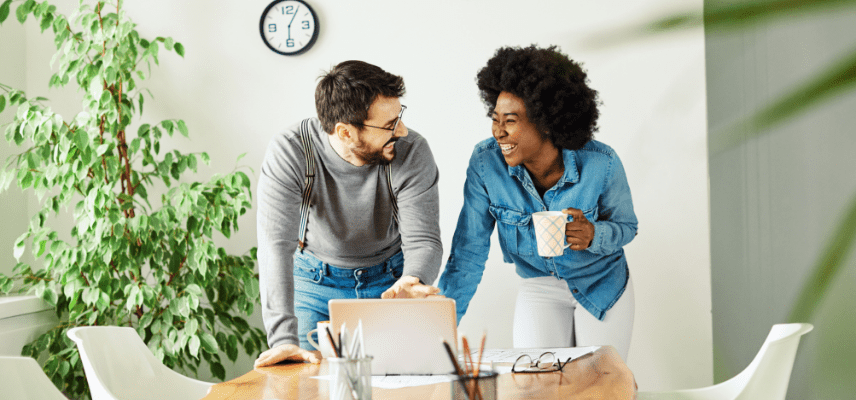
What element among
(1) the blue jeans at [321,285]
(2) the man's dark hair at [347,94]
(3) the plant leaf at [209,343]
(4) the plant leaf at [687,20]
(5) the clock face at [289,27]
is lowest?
(3) the plant leaf at [209,343]

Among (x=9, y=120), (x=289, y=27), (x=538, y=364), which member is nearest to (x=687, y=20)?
(x=538, y=364)

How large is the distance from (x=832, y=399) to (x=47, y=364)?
8.85 ft

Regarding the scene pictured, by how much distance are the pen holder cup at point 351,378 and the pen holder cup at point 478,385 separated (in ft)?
0.44

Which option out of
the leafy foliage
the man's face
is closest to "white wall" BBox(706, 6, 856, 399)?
the man's face

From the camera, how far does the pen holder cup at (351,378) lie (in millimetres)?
998

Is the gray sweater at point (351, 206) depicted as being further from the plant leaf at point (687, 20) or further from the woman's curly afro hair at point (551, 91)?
the plant leaf at point (687, 20)

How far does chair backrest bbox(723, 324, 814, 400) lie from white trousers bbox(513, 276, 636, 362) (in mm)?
877

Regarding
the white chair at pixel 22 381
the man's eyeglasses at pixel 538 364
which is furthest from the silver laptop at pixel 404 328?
the white chair at pixel 22 381

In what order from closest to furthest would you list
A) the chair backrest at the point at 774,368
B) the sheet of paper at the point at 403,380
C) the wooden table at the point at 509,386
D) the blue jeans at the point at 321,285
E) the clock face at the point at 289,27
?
the wooden table at the point at 509,386 < the sheet of paper at the point at 403,380 < the chair backrest at the point at 774,368 < the blue jeans at the point at 321,285 < the clock face at the point at 289,27

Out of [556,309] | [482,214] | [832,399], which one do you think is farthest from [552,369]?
[482,214]

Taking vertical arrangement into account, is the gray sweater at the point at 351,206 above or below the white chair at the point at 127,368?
above

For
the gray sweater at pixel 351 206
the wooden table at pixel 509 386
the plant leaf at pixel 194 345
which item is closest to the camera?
the wooden table at pixel 509 386

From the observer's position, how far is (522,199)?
2.53 meters

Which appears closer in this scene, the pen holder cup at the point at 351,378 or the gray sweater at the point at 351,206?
the pen holder cup at the point at 351,378
